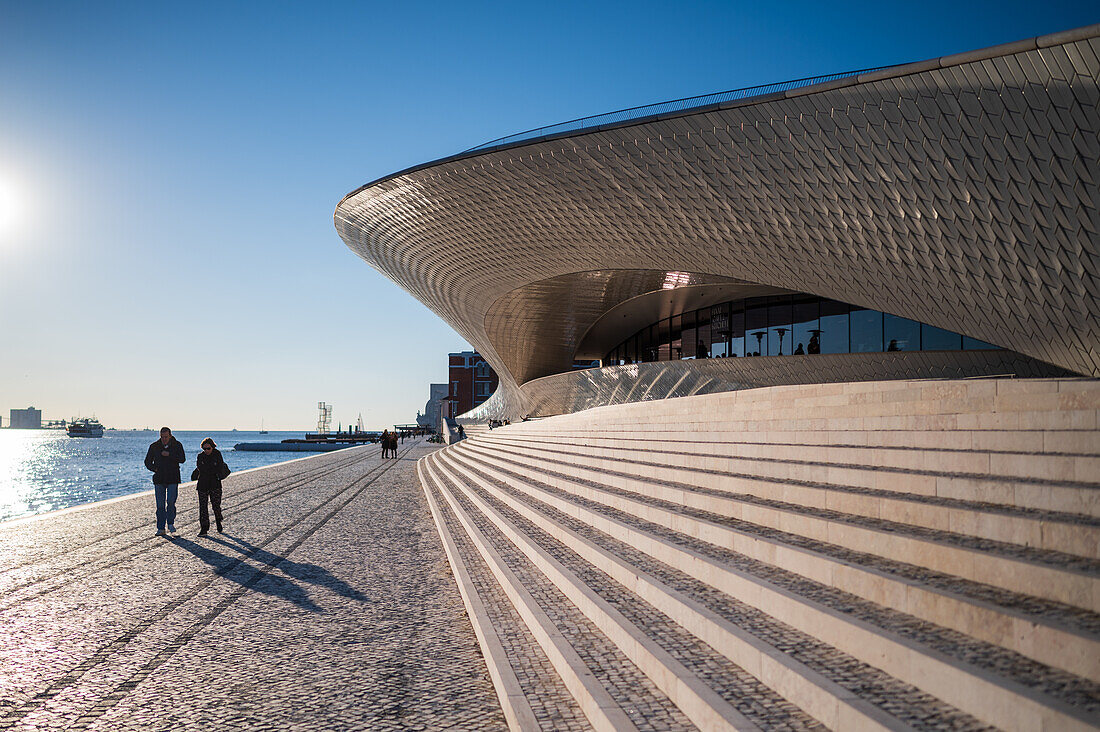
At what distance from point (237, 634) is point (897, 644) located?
4.29 metres

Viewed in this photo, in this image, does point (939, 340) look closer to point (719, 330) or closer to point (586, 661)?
point (719, 330)

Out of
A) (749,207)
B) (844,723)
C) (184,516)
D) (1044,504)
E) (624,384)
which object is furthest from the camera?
(624,384)

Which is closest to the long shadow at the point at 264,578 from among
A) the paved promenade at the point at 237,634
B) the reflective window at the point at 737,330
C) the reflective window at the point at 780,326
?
the paved promenade at the point at 237,634

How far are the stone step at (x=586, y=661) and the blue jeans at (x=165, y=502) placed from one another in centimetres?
574

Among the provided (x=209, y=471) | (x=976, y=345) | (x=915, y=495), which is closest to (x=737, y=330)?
(x=976, y=345)

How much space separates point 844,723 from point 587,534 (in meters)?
4.06

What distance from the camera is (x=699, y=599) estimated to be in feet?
13.2

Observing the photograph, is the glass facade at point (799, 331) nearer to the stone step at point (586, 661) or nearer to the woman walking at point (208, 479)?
the woman walking at point (208, 479)

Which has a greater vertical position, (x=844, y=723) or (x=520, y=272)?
(x=520, y=272)

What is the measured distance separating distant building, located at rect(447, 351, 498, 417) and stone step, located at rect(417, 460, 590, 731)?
101 meters

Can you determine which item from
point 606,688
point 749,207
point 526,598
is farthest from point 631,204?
point 606,688

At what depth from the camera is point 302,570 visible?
7.46m

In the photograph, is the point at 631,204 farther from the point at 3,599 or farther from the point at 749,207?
the point at 3,599

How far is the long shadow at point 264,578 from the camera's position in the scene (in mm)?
6160
